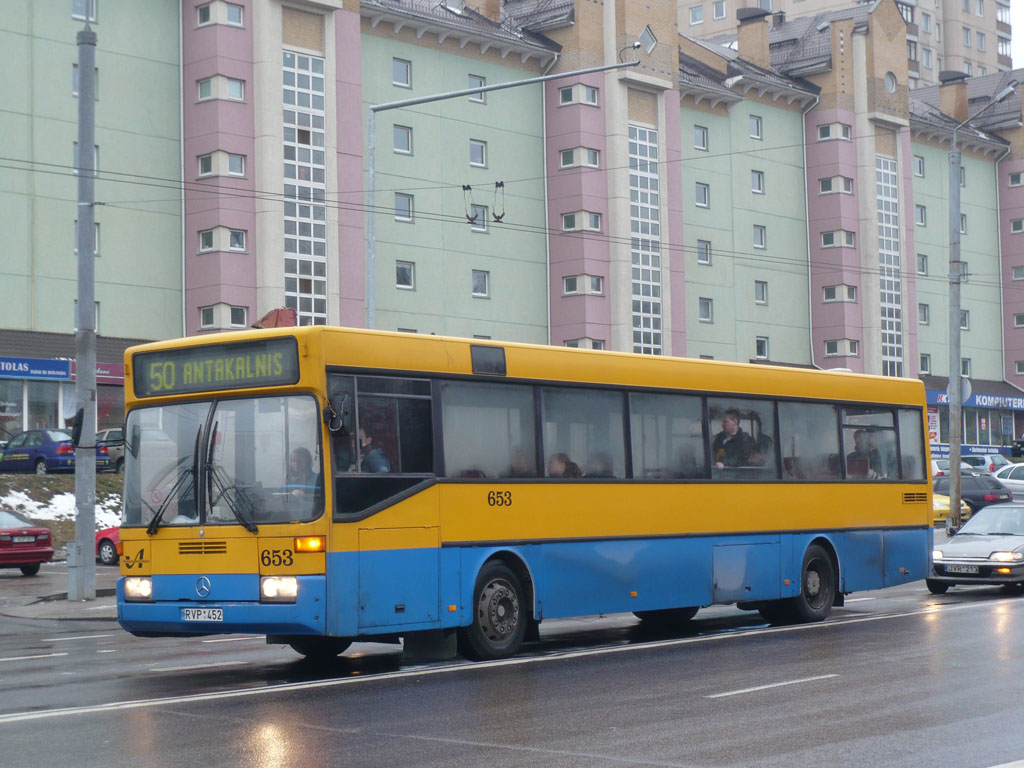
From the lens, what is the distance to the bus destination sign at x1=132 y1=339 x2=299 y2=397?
12.9 m

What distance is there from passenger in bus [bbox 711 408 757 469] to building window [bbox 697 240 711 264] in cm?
4698

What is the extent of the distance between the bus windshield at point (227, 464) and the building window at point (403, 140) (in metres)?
40.9

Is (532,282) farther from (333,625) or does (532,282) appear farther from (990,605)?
(333,625)

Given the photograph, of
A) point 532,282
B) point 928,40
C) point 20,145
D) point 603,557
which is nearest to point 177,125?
point 20,145

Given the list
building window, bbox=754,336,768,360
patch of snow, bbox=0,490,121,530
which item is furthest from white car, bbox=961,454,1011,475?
patch of snow, bbox=0,490,121,530

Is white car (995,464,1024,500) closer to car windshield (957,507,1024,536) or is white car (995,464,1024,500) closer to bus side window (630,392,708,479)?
car windshield (957,507,1024,536)

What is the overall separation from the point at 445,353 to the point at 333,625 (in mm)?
2841

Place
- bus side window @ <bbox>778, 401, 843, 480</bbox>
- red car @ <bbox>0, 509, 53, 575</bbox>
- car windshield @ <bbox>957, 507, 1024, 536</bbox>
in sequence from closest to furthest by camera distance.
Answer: bus side window @ <bbox>778, 401, 843, 480</bbox>, car windshield @ <bbox>957, 507, 1024, 536</bbox>, red car @ <bbox>0, 509, 53, 575</bbox>

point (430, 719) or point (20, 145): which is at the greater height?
point (20, 145)

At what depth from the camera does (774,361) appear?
6888 centimetres

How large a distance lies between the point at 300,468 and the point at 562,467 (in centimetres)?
341

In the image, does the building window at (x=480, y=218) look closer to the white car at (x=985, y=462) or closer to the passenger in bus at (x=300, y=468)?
the white car at (x=985, y=462)

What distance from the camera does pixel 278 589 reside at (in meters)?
12.5

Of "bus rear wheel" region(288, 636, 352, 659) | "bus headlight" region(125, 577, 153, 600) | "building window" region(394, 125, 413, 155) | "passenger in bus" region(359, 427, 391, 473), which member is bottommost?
"bus rear wheel" region(288, 636, 352, 659)
